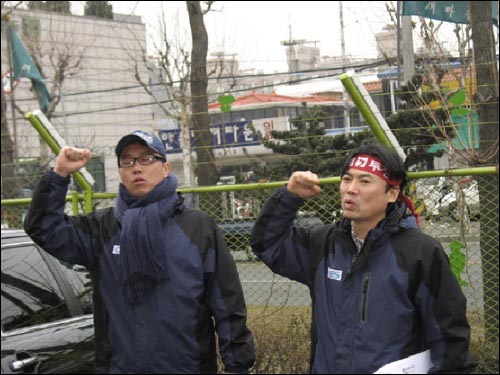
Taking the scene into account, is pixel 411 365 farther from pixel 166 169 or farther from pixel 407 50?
pixel 407 50

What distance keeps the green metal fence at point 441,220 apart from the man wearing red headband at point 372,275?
1.43 metres

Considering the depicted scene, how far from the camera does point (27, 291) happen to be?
4555mm

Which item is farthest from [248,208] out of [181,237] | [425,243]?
[425,243]

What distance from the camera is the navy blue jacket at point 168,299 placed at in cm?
303

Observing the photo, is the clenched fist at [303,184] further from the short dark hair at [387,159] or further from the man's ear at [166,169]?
the man's ear at [166,169]

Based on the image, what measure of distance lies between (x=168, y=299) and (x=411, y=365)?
102 cm

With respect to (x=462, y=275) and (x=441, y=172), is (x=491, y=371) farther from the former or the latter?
(x=441, y=172)

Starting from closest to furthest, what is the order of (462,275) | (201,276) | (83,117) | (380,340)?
(380,340)
(201,276)
(462,275)
(83,117)

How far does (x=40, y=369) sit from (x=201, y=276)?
154 centimetres

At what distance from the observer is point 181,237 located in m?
3.14

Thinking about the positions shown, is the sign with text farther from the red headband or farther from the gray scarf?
the red headband

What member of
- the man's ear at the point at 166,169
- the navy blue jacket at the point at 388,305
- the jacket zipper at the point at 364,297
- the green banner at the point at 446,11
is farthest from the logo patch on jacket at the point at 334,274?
the green banner at the point at 446,11

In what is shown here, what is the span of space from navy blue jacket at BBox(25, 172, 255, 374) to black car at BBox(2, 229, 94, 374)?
1.06m

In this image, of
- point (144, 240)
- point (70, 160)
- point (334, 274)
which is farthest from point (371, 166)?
point (70, 160)
